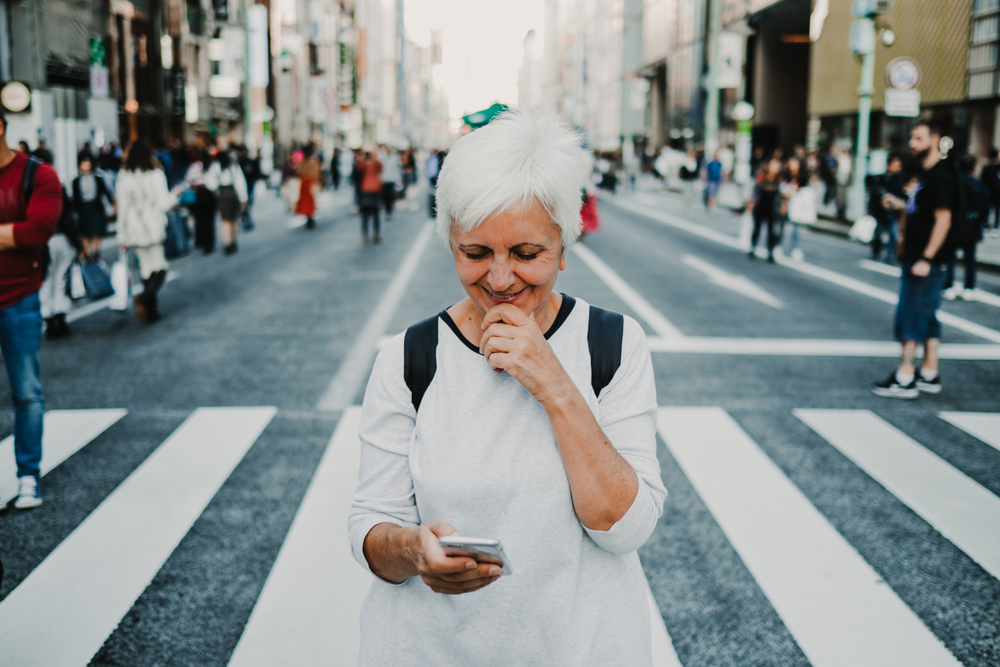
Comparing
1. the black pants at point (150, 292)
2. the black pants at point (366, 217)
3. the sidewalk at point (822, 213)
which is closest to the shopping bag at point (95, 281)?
the black pants at point (150, 292)

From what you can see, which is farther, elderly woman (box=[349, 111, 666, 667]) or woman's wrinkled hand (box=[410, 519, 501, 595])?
elderly woman (box=[349, 111, 666, 667])

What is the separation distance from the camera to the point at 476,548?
140 cm

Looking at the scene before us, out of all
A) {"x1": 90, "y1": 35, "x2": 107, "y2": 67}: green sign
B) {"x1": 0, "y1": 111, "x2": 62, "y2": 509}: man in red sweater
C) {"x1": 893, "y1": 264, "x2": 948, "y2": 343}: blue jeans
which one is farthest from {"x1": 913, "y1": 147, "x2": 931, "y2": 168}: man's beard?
{"x1": 90, "y1": 35, "x2": 107, "y2": 67}: green sign

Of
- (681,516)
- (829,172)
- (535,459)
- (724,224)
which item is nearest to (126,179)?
(681,516)

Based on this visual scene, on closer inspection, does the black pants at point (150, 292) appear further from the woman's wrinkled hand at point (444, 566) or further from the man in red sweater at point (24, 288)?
the woman's wrinkled hand at point (444, 566)

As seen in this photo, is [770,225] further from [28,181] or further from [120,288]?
[28,181]

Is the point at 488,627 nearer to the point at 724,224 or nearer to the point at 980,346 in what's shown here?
the point at 980,346

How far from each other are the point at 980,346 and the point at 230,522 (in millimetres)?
7265

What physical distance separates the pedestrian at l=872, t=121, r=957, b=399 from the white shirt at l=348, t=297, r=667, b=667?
18.4ft

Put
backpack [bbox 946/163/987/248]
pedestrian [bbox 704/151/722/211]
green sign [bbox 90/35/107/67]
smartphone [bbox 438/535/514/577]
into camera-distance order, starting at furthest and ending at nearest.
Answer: pedestrian [bbox 704/151/722/211], green sign [bbox 90/35/107/67], backpack [bbox 946/163/987/248], smartphone [bbox 438/535/514/577]

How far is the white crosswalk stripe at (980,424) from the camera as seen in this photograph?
5684 mm

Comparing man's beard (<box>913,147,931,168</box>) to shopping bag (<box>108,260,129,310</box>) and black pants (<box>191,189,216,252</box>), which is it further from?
black pants (<box>191,189,216,252</box>)

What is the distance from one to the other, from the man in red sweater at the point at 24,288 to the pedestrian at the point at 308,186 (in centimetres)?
1660

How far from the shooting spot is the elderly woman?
62.6 inches
